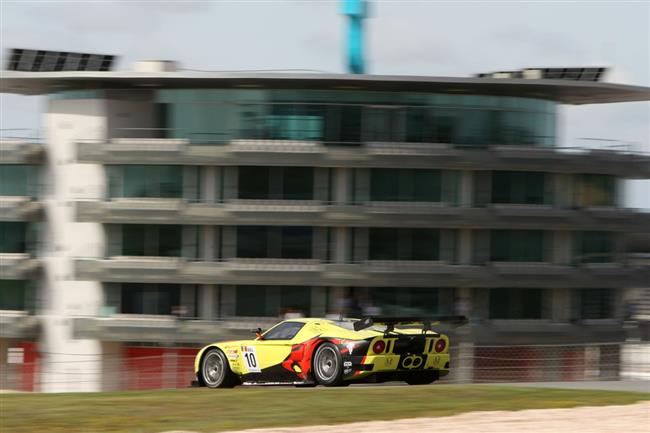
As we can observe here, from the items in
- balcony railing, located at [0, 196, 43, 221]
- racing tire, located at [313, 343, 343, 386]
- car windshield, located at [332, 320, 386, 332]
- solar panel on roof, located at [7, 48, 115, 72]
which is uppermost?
solar panel on roof, located at [7, 48, 115, 72]

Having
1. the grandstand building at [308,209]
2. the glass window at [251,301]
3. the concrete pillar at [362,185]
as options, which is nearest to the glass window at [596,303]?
the grandstand building at [308,209]

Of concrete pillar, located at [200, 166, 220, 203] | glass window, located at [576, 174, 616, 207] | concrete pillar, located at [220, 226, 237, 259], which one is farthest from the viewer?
A: glass window, located at [576, 174, 616, 207]

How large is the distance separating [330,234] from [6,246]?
13000 millimetres

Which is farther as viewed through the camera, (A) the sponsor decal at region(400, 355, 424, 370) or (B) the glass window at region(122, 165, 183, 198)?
(B) the glass window at region(122, 165, 183, 198)

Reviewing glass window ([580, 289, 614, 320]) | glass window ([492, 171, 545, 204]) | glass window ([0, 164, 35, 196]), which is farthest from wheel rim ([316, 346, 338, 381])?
glass window ([0, 164, 35, 196])

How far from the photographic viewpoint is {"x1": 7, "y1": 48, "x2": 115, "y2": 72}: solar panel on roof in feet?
160

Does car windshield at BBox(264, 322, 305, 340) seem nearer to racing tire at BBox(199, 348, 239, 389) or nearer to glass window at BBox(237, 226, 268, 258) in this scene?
racing tire at BBox(199, 348, 239, 389)

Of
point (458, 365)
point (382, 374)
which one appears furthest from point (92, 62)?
point (382, 374)

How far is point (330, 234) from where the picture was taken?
44.5 metres

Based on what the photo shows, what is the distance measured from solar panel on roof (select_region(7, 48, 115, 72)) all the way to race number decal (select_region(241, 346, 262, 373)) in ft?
96.6

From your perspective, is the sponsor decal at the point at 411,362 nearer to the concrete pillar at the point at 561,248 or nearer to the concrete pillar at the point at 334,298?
the concrete pillar at the point at 334,298

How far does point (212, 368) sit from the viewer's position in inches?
889

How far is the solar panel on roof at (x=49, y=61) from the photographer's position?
48.8 m

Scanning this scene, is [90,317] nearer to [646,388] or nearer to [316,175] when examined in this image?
[316,175]
